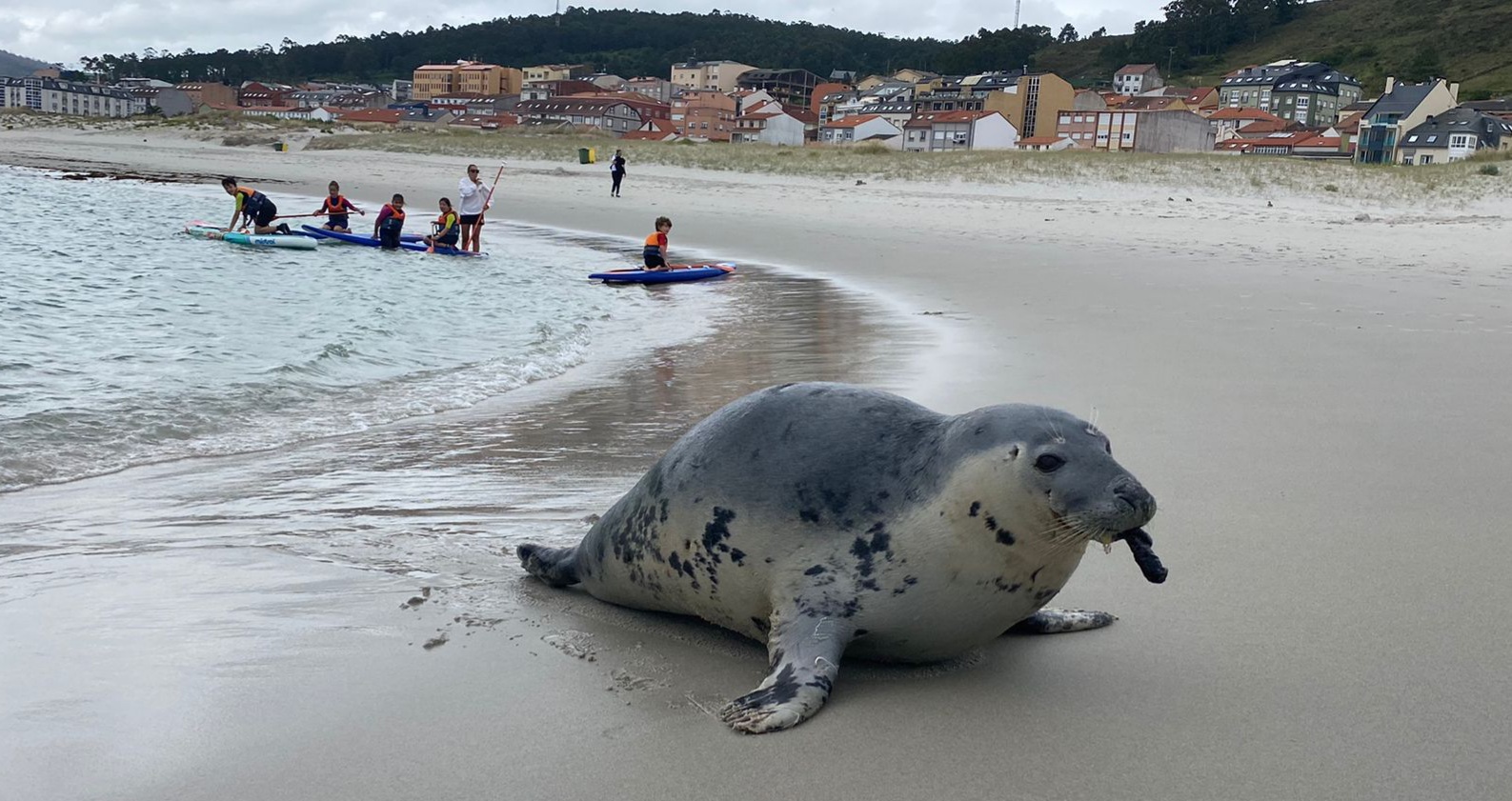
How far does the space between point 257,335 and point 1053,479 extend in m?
9.39

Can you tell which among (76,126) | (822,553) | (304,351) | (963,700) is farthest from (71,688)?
(76,126)

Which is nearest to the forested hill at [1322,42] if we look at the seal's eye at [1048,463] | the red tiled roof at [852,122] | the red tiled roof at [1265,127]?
the red tiled roof at [1265,127]

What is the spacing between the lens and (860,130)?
92125mm

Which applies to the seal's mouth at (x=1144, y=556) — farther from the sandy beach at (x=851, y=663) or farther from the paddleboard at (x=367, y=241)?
the paddleboard at (x=367, y=241)

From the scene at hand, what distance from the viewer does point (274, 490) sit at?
19.1 feet

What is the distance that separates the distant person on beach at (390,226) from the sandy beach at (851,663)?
1178cm

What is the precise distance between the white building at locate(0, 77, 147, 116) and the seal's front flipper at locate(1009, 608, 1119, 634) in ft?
462

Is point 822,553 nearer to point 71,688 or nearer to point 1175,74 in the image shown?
point 71,688

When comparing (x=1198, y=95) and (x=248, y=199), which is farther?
(x=1198, y=95)

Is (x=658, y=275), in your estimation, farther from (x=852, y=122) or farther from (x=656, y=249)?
(x=852, y=122)

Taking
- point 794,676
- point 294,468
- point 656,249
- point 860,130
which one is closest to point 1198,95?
point 860,130

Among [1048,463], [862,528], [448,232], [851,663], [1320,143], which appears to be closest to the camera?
[1048,463]

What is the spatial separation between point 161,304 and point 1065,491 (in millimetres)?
12168

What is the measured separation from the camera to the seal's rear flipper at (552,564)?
169 inches
